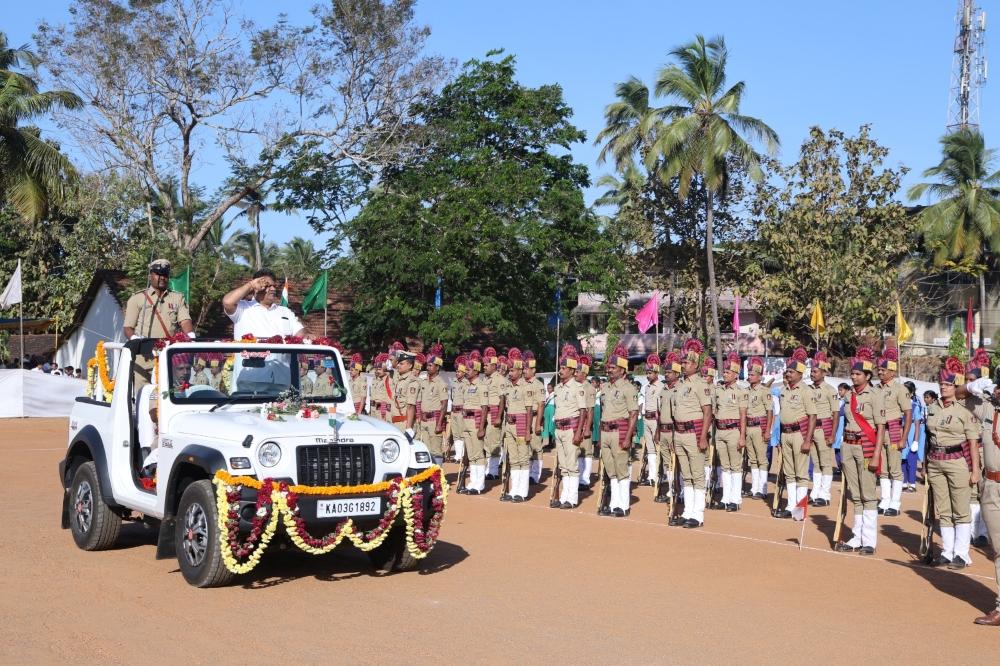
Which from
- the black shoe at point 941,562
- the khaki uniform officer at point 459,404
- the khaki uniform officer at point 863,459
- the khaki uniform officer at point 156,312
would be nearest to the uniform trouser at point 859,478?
the khaki uniform officer at point 863,459

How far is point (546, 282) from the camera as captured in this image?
3164 cm

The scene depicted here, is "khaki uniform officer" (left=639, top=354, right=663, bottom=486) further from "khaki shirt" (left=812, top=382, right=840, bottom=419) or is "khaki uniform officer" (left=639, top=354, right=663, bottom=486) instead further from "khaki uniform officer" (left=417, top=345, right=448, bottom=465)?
"khaki uniform officer" (left=417, top=345, right=448, bottom=465)

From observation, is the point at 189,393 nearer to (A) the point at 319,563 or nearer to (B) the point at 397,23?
(A) the point at 319,563

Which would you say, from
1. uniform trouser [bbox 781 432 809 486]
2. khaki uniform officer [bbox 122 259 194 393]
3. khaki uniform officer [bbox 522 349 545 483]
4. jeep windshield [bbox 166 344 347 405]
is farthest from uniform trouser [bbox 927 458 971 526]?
khaki uniform officer [bbox 122 259 194 393]

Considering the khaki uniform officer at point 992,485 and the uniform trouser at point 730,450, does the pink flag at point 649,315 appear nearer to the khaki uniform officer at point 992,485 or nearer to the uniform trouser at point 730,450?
the uniform trouser at point 730,450

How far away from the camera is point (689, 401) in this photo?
12805mm

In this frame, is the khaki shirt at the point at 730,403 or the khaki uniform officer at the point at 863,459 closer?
the khaki uniform officer at the point at 863,459

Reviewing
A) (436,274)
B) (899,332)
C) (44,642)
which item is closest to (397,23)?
(436,274)

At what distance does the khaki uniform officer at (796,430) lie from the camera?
13.9 metres

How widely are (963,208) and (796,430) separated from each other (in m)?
29.2

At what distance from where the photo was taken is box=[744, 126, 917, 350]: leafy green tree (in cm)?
3262

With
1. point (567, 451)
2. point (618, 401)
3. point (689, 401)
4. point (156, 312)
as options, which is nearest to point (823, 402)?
point (689, 401)

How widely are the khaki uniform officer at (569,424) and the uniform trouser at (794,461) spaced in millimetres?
2774

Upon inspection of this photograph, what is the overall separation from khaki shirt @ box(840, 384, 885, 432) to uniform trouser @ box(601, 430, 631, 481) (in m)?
3.42
